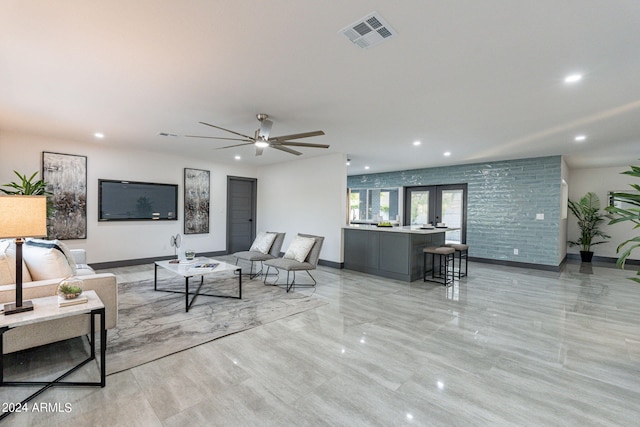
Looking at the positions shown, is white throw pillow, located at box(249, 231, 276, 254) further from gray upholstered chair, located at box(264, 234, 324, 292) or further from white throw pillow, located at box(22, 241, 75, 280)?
white throw pillow, located at box(22, 241, 75, 280)

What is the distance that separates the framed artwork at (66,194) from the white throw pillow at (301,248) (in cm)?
425

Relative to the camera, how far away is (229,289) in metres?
4.50

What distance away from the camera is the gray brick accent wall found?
6.23 m

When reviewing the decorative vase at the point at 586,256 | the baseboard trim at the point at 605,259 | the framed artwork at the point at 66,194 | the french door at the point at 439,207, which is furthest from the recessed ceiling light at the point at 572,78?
the framed artwork at the point at 66,194

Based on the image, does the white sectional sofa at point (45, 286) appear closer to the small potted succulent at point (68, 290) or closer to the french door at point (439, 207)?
the small potted succulent at point (68, 290)

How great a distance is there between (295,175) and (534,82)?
17.4 ft

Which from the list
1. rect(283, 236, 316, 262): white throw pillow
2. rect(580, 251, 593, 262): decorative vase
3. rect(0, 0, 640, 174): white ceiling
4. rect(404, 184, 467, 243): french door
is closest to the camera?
rect(0, 0, 640, 174): white ceiling

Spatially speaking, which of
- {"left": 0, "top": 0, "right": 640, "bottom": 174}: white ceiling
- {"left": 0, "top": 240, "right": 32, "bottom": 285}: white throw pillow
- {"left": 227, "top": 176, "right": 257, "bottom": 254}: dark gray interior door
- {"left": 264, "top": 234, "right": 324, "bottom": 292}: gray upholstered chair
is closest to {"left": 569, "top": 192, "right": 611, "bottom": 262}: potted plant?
{"left": 0, "top": 0, "right": 640, "bottom": 174}: white ceiling

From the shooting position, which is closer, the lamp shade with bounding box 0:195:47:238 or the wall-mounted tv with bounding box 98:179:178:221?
the lamp shade with bounding box 0:195:47:238

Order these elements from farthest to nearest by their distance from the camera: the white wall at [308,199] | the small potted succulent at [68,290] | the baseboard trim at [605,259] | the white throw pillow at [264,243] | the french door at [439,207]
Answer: the french door at [439,207] < the baseboard trim at [605,259] < the white wall at [308,199] < the white throw pillow at [264,243] < the small potted succulent at [68,290]

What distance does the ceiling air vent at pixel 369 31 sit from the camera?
1.95m

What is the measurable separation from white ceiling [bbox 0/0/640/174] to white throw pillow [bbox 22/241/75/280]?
67.0 inches

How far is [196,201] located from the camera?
724 cm

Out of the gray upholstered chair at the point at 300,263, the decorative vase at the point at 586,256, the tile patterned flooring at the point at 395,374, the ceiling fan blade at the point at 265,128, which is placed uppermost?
the ceiling fan blade at the point at 265,128
